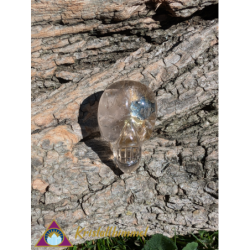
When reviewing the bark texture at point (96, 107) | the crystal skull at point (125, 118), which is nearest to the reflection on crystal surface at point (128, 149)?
the crystal skull at point (125, 118)

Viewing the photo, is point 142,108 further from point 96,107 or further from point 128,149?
point 96,107

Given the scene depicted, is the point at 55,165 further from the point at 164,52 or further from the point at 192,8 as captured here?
the point at 192,8

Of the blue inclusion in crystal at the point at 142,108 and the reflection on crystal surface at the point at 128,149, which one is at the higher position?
the blue inclusion in crystal at the point at 142,108
